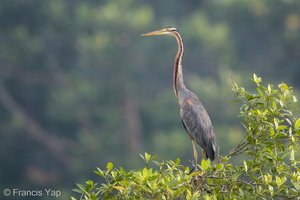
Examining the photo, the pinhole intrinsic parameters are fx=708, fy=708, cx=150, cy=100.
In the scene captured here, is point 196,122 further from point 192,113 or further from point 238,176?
point 238,176

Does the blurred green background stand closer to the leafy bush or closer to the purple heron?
the purple heron

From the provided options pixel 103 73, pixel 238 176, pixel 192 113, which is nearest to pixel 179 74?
pixel 192 113

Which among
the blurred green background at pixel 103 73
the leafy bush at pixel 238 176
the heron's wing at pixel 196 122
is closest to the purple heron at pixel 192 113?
the heron's wing at pixel 196 122

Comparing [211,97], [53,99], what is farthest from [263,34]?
[53,99]

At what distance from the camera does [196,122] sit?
6012mm

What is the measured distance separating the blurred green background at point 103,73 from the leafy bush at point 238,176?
47.9 ft

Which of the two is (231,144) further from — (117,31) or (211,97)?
(117,31)

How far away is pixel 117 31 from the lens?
66.0ft

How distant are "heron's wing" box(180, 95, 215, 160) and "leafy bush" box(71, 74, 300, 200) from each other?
155 centimetres

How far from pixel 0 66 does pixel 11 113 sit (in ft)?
5.58

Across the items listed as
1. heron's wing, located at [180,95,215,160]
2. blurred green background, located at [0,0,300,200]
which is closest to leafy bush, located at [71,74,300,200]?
heron's wing, located at [180,95,215,160]

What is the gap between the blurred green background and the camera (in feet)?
65.1

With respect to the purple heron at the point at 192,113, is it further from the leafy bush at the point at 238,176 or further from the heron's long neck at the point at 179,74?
the leafy bush at the point at 238,176

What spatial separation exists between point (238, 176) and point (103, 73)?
17152 millimetres
